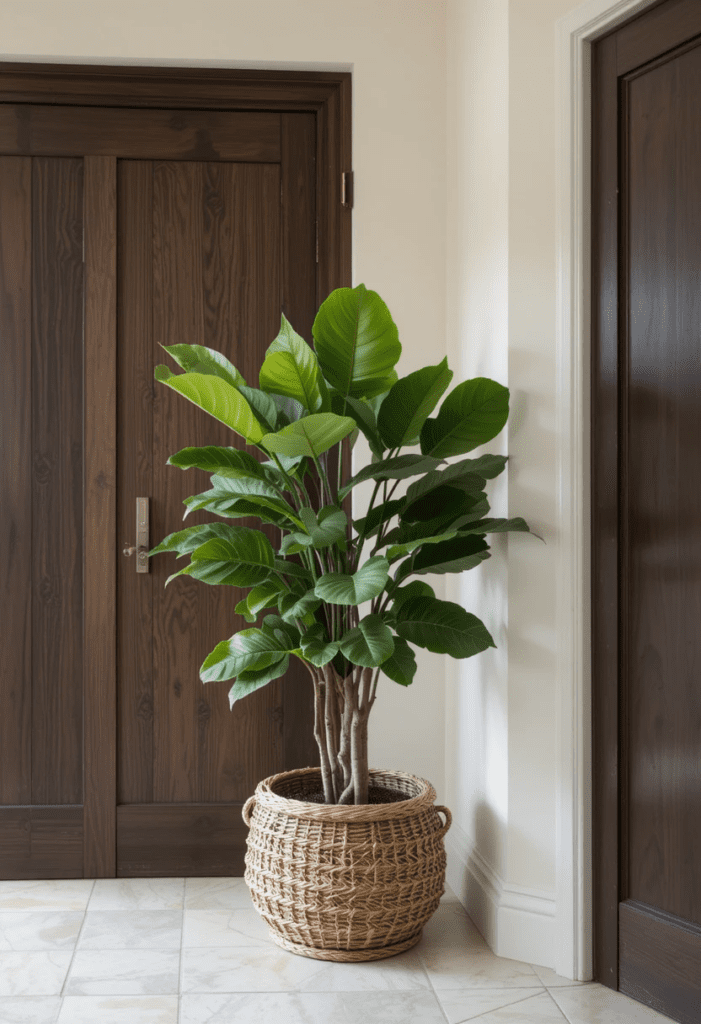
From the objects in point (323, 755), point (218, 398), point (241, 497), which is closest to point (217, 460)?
point (241, 497)

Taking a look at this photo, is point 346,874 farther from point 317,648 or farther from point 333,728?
point 317,648

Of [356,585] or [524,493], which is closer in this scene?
[356,585]

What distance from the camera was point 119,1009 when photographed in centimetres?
199

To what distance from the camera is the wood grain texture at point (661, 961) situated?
1925mm

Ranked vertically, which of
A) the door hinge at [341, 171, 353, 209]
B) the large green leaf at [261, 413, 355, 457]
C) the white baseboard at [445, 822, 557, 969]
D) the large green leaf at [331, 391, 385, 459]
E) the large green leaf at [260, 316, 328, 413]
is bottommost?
the white baseboard at [445, 822, 557, 969]

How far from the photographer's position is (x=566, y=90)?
7.13 feet

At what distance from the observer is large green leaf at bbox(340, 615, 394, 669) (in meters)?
2.02

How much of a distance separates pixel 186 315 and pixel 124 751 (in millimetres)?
1281

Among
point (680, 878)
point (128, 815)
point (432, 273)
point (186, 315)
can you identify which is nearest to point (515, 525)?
point (680, 878)

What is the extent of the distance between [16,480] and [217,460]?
86 centimetres

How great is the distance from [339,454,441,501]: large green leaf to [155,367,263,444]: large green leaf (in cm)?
26

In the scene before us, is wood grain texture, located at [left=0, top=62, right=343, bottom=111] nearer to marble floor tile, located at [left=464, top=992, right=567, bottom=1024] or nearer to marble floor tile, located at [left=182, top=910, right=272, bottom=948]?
marble floor tile, located at [left=182, top=910, right=272, bottom=948]

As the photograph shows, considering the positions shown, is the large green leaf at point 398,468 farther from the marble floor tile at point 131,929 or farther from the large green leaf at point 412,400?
the marble floor tile at point 131,929

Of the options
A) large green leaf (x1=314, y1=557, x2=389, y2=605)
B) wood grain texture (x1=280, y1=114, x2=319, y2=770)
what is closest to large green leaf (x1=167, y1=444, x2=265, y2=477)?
large green leaf (x1=314, y1=557, x2=389, y2=605)
